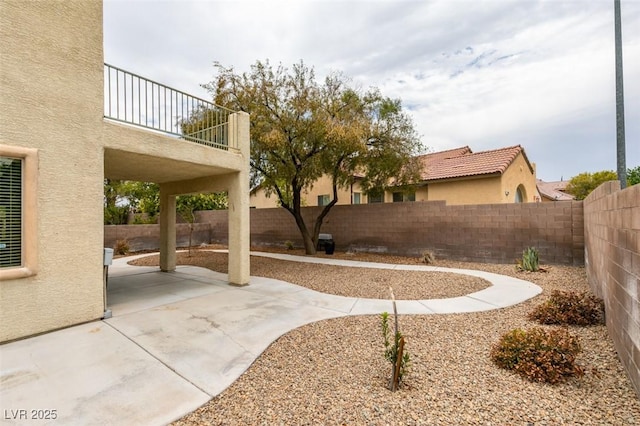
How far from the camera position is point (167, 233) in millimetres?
9789

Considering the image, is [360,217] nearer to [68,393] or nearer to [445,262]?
[445,262]

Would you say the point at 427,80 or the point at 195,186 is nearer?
the point at 195,186

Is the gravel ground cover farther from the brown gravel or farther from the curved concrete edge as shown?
the brown gravel

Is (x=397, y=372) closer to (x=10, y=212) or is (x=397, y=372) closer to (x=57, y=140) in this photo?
(x=10, y=212)

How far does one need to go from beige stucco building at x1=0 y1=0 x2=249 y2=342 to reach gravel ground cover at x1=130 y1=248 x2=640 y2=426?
348 cm

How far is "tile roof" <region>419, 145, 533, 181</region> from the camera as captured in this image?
47.2 feet

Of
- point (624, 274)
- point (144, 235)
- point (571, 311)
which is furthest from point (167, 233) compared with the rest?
point (624, 274)

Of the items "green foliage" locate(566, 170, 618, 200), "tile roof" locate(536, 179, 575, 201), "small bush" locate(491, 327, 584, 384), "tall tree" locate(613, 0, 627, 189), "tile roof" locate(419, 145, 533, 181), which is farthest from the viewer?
"tile roof" locate(536, 179, 575, 201)

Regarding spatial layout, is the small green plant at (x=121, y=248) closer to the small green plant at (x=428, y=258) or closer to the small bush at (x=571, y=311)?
the small green plant at (x=428, y=258)

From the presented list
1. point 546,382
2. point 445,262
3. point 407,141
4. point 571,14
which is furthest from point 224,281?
point 571,14

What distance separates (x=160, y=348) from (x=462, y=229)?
10.9m

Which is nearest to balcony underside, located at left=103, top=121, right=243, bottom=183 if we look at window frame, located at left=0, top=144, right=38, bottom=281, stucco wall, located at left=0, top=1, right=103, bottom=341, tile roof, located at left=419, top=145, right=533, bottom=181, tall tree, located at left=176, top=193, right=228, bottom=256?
stucco wall, located at left=0, top=1, right=103, bottom=341

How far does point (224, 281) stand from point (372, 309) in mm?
4494

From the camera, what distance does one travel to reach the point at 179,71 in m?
11.5
